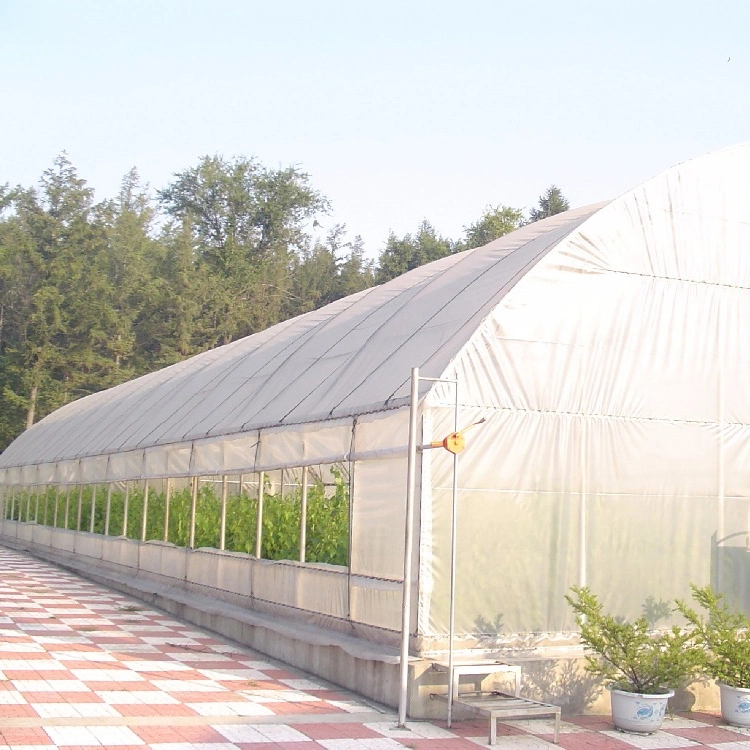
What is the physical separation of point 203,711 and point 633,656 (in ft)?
10.5

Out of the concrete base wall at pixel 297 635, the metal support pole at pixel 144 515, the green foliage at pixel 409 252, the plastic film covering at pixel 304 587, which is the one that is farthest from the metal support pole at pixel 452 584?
the green foliage at pixel 409 252

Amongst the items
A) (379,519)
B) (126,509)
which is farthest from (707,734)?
(126,509)

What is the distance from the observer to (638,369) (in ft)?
31.3

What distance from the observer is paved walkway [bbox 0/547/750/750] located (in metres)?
7.11

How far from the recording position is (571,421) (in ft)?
30.2

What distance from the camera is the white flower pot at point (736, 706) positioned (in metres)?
8.31

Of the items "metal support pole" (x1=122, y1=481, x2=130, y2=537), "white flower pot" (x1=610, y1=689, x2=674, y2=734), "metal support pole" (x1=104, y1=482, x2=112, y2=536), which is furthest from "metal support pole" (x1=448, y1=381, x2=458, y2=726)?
"metal support pole" (x1=104, y1=482, x2=112, y2=536)

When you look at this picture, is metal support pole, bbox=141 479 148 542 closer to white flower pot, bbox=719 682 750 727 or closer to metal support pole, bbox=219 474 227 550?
metal support pole, bbox=219 474 227 550

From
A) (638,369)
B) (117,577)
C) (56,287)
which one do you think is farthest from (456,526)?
(56,287)

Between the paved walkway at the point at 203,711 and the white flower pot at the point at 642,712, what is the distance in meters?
0.09

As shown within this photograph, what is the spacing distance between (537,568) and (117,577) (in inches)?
406

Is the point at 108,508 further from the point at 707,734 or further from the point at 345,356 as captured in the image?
the point at 707,734

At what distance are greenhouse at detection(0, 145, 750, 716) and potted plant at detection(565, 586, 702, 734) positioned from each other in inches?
27.8

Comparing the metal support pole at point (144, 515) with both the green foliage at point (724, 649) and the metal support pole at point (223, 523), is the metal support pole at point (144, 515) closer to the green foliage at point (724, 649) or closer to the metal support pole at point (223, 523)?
the metal support pole at point (223, 523)
